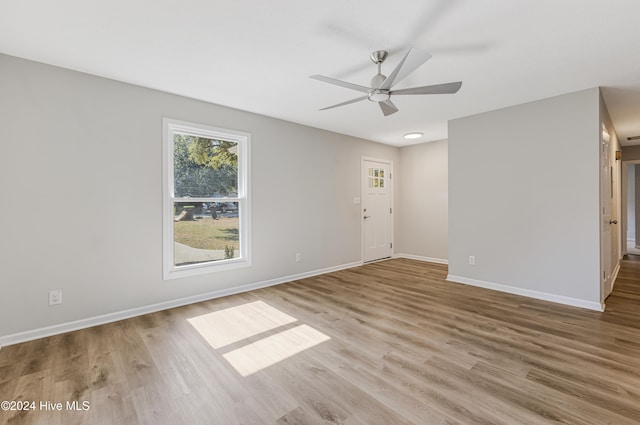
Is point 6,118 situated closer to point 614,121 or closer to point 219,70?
point 219,70

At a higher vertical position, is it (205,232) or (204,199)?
(204,199)

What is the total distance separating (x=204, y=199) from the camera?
363 centimetres

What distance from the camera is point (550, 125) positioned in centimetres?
345

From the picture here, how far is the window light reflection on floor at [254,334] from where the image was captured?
7.25ft

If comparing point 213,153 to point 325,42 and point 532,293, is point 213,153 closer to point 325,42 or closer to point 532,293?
point 325,42

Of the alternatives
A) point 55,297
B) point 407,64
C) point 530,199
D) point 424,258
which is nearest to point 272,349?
point 55,297

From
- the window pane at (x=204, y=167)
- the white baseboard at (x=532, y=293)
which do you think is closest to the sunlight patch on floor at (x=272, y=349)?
the window pane at (x=204, y=167)

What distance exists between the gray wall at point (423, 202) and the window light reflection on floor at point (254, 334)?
153 inches

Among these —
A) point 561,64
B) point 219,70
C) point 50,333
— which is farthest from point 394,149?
point 50,333

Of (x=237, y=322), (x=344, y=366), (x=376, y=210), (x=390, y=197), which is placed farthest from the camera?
(x=390, y=197)

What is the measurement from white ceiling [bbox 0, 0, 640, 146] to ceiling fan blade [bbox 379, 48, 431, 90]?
25 cm

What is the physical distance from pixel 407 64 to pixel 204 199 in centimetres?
277

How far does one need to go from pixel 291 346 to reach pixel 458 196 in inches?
130

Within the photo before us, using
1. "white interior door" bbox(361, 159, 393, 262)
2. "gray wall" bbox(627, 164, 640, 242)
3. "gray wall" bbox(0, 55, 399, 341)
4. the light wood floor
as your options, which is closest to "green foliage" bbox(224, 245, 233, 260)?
"gray wall" bbox(0, 55, 399, 341)
